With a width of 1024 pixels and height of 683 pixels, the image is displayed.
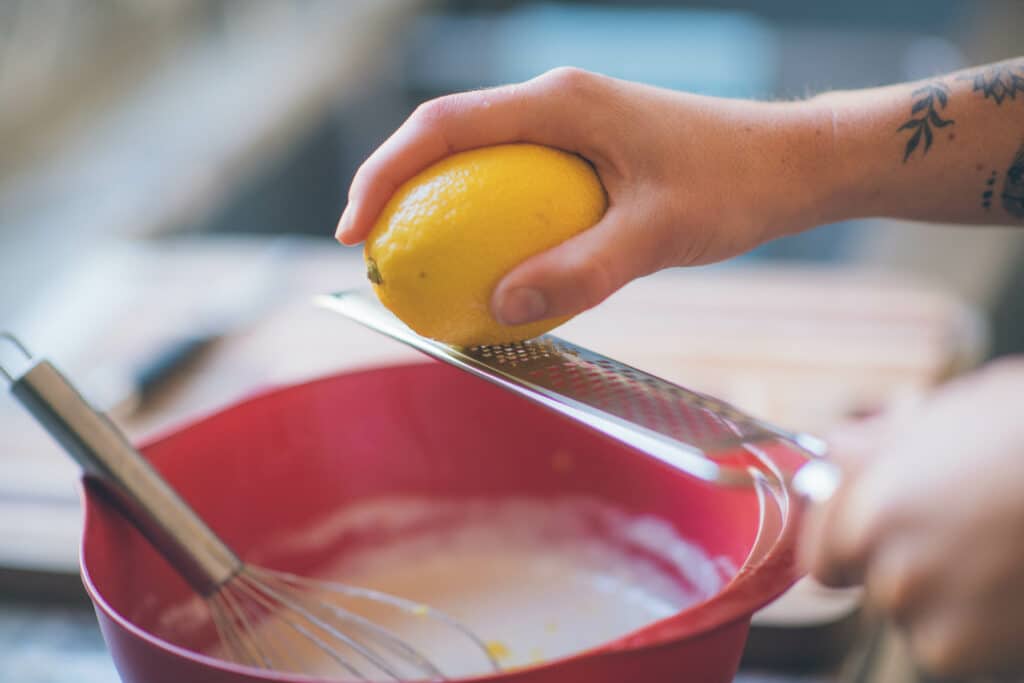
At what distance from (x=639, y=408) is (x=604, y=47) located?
275 cm

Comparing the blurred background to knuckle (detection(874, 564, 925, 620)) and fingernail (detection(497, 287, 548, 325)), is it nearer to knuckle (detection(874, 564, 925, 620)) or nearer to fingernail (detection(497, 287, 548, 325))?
fingernail (detection(497, 287, 548, 325))

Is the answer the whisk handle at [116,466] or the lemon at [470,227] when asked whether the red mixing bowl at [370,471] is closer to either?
the whisk handle at [116,466]

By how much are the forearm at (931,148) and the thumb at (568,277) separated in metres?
0.15

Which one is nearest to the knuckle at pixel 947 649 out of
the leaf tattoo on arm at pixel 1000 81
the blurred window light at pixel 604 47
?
the leaf tattoo on arm at pixel 1000 81

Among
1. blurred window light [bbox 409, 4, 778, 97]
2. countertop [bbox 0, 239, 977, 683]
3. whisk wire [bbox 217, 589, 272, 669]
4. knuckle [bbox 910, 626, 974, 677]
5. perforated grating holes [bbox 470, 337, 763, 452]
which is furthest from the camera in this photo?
blurred window light [bbox 409, 4, 778, 97]

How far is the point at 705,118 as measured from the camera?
1.60 feet

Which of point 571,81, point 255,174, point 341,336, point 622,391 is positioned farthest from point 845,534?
point 255,174

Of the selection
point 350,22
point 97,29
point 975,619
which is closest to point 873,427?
point 975,619

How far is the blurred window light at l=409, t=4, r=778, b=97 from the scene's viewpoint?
2.51 metres

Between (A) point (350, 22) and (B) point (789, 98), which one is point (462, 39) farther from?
(B) point (789, 98)

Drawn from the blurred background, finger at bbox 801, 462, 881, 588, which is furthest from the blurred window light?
finger at bbox 801, 462, 881, 588

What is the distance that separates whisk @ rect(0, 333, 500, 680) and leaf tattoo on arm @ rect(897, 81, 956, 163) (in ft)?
1.20

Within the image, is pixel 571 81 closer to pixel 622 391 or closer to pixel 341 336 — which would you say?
pixel 622 391

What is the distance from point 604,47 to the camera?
298 cm
